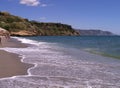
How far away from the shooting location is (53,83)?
34.1ft

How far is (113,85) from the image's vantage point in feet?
34.1

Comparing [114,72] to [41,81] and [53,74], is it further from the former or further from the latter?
[41,81]

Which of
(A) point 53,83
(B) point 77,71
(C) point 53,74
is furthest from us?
(B) point 77,71

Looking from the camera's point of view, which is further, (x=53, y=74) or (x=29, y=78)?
(x=53, y=74)

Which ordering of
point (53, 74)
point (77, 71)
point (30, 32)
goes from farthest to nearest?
1. point (30, 32)
2. point (77, 71)
3. point (53, 74)

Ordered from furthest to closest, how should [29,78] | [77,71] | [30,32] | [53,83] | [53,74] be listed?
[30,32], [77,71], [53,74], [29,78], [53,83]

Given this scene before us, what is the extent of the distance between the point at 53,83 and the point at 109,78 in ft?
8.29

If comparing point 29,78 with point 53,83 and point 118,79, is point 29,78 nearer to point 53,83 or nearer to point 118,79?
point 53,83

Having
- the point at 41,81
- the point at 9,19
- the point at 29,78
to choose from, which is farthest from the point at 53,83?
the point at 9,19

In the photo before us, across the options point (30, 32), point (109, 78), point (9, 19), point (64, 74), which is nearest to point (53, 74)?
point (64, 74)

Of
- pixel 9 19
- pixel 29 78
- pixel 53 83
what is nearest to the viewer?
pixel 53 83

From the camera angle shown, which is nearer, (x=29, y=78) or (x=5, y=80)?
(x=5, y=80)

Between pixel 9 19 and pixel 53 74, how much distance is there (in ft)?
499

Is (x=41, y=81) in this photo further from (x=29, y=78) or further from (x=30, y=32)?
(x=30, y=32)
